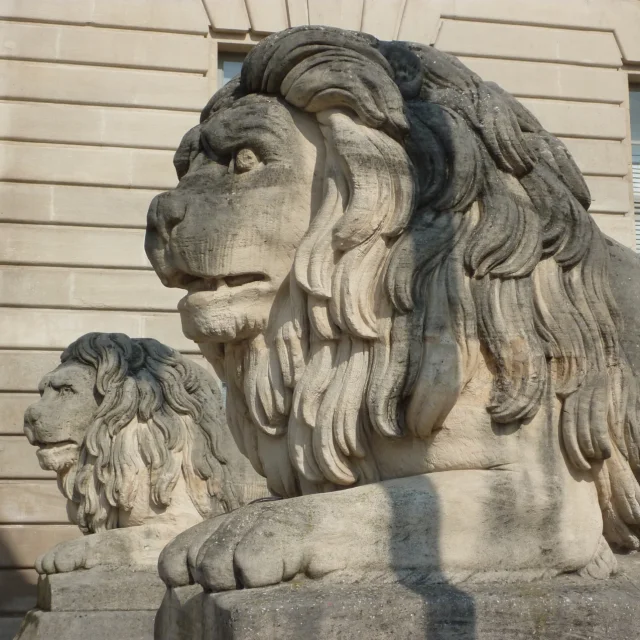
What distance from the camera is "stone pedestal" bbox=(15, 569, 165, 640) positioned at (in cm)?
521

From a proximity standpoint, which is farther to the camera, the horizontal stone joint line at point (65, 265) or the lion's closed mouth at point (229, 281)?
the horizontal stone joint line at point (65, 265)

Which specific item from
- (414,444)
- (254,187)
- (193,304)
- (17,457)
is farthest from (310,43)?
(17,457)

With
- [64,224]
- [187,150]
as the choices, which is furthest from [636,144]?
[187,150]

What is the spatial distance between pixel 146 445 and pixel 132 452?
8cm

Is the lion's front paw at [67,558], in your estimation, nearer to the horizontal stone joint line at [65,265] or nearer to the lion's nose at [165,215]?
the lion's nose at [165,215]

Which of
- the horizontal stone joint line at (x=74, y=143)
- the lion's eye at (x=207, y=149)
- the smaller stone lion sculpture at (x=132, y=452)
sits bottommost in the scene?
the smaller stone lion sculpture at (x=132, y=452)

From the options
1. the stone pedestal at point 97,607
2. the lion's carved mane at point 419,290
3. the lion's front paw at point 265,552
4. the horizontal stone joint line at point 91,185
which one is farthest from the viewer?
the horizontal stone joint line at point 91,185

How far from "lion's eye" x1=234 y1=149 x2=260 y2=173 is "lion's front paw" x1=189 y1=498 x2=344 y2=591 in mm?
933

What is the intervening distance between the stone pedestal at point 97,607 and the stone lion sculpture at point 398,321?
2300 mm

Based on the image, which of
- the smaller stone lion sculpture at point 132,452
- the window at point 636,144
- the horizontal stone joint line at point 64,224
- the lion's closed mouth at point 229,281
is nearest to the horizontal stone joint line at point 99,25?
the horizontal stone joint line at point 64,224

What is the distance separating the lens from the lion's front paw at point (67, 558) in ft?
18.5

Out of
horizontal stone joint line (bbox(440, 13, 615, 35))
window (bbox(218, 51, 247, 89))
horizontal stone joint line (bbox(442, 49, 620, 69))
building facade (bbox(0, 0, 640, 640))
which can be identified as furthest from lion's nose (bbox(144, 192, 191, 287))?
horizontal stone joint line (bbox(440, 13, 615, 35))

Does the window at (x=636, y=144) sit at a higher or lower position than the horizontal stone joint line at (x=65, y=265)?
higher

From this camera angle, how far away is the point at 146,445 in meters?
5.81
